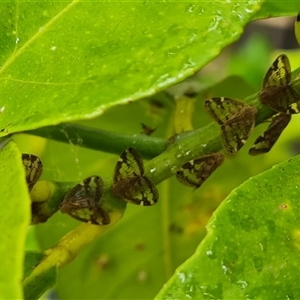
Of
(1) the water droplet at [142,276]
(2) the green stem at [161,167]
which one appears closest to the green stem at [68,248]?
(2) the green stem at [161,167]

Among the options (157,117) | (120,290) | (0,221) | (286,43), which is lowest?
(286,43)

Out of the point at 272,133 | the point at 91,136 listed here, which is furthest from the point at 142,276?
the point at 272,133

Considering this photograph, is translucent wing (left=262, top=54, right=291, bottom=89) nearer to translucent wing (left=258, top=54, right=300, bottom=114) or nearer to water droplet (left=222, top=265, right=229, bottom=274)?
translucent wing (left=258, top=54, right=300, bottom=114)

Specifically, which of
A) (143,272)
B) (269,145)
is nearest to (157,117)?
(143,272)

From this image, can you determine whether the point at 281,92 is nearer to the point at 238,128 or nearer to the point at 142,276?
the point at 238,128

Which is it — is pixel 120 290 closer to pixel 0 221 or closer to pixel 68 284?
pixel 68 284

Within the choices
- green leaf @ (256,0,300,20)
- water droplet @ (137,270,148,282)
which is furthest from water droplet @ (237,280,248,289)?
water droplet @ (137,270,148,282)
